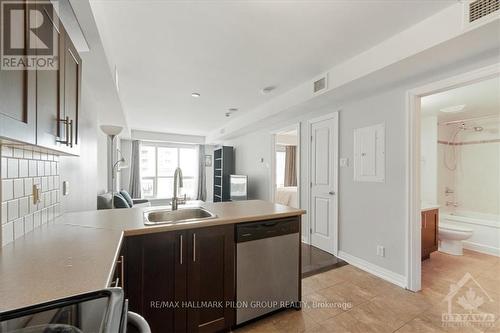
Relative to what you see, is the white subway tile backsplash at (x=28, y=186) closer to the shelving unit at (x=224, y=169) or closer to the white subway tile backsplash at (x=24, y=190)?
the white subway tile backsplash at (x=24, y=190)

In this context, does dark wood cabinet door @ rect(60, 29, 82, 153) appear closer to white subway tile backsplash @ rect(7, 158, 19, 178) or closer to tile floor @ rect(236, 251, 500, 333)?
white subway tile backsplash @ rect(7, 158, 19, 178)

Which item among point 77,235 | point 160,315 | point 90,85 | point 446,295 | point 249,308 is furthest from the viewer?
point 90,85

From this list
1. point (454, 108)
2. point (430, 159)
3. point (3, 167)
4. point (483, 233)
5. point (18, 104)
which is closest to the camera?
point (18, 104)

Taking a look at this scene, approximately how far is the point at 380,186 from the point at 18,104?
3.05 m

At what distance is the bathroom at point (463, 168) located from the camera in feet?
10.6

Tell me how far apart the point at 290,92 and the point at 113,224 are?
9.10ft

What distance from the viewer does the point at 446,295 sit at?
222 cm

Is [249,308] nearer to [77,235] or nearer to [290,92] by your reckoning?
[77,235]

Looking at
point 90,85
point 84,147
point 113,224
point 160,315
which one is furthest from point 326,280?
point 90,85

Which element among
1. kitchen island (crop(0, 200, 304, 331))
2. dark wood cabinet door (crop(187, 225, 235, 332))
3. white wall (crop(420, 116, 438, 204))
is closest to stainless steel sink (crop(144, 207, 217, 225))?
kitchen island (crop(0, 200, 304, 331))

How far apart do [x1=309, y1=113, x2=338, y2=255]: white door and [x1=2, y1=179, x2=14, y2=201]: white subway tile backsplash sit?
321 centimetres

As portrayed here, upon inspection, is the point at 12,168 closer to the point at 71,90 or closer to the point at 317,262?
the point at 71,90

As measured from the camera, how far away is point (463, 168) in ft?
14.2

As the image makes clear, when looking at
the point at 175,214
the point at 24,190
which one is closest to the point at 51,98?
the point at 24,190
